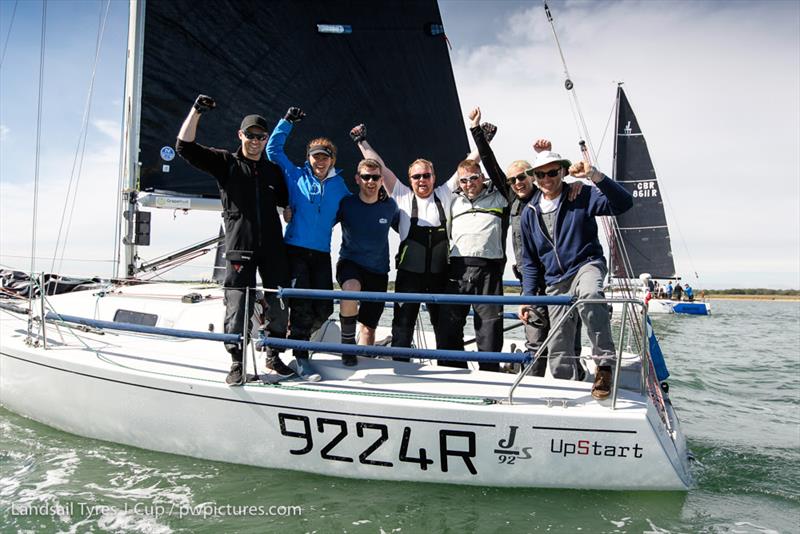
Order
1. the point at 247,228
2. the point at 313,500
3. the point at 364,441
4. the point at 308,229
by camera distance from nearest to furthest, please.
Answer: the point at 313,500
the point at 364,441
the point at 247,228
the point at 308,229

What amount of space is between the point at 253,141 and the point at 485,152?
166cm

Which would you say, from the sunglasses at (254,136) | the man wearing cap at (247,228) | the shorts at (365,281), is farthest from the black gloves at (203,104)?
the shorts at (365,281)

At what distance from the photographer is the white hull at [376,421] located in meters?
2.87

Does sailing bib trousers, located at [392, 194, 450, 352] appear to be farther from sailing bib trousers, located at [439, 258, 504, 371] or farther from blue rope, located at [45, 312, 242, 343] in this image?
blue rope, located at [45, 312, 242, 343]

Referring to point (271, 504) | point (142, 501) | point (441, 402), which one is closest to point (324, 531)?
point (271, 504)

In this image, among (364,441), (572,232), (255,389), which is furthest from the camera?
(572,232)

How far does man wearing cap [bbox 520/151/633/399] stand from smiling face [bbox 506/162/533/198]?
0.82ft

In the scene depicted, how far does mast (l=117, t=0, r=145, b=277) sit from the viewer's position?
19.9 ft

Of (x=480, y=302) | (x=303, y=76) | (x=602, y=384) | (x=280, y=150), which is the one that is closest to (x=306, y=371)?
(x=480, y=302)

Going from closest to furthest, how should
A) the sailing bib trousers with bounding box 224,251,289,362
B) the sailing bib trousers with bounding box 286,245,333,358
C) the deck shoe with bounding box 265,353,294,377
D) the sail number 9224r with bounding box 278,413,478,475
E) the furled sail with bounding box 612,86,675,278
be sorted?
the sail number 9224r with bounding box 278,413,478,475, the sailing bib trousers with bounding box 224,251,289,362, the deck shoe with bounding box 265,353,294,377, the sailing bib trousers with bounding box 286,245,333,358, the furled sail with bounding box 612,86,675,278

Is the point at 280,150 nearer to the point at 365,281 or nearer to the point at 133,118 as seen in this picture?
the point at 365,281

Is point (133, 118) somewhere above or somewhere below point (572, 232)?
above

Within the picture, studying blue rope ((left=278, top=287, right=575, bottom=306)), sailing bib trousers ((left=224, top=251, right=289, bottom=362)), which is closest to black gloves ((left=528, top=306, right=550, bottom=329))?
blue rope ((left=278, top=287, right=575, bottom=306))

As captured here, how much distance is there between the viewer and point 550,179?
3.38 meters
